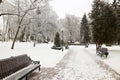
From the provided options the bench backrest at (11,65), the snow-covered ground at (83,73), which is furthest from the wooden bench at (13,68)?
the snow-covered ground at (83,73)

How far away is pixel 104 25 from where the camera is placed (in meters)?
39.9

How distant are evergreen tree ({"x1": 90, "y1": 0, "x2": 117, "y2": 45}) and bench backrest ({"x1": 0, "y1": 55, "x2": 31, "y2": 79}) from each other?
97.4 feet

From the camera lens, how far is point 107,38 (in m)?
40.5

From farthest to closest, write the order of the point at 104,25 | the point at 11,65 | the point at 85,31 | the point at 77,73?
the point at 85,31
the point at 104,25
the point at 77,73
the point at 11,65

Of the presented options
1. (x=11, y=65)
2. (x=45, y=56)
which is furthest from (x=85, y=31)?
(x=11, y=65)

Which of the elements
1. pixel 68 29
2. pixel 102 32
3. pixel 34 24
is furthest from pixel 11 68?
pixel 68 29

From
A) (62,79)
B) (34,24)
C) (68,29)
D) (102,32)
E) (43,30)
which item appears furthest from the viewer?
(68,29)

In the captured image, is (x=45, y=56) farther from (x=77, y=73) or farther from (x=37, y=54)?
(x=77, y=73)

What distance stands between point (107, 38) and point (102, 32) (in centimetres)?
159

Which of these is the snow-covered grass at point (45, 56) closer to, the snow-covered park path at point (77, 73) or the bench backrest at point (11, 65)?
the snow-covered park path at point (77, 73)

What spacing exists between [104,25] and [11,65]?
32.3 m

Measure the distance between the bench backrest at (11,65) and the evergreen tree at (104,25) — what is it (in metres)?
29.7

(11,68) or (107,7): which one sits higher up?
(107,7)

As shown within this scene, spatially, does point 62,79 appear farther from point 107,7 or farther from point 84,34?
point 84,34
